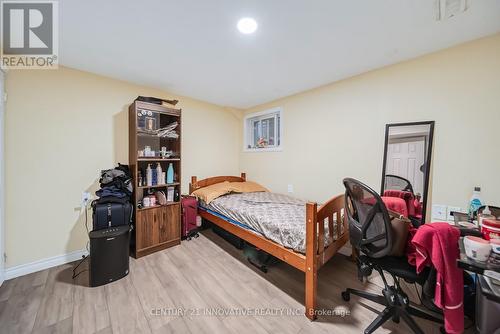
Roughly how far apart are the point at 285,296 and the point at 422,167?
189cm

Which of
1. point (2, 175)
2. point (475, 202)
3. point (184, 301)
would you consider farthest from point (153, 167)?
point (475, 202)

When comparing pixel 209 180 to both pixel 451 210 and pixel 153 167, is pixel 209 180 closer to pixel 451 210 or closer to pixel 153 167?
pixel 153 167

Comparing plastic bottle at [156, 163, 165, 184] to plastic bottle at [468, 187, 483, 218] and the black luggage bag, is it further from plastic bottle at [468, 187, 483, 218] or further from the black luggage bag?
plastic bottle at [468, 187, 483, 218]

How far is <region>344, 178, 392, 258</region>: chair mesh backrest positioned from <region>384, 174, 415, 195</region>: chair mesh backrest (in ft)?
2.97

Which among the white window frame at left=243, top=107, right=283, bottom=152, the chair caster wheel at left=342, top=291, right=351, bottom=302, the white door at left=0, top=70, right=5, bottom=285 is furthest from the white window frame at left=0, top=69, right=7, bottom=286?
the chair caster wheel at left=342, top=291, right=351, bottom=302

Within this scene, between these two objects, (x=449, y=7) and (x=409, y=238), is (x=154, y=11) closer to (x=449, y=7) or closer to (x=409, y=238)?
(x=449, y=7)

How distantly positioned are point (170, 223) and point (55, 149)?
5.13 feet

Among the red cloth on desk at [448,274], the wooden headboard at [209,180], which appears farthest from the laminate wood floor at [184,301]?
the wooden headboard at [209,180]

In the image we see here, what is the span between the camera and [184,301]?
169cm

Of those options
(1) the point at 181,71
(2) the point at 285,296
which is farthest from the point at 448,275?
(1) the point at 181,71

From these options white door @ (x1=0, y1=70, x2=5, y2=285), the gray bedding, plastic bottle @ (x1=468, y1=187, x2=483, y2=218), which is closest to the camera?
plastic bottle @ (x1=468, y1=187, x2=483, y2=218)

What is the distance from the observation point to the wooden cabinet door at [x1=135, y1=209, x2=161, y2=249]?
93.6 inches

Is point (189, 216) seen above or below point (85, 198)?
below

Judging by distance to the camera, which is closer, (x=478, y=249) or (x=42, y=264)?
(x=478, y=249)
